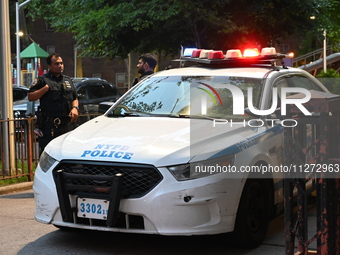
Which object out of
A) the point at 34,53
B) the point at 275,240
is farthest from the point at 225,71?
the point at 34,53

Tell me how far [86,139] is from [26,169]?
474 centimetres

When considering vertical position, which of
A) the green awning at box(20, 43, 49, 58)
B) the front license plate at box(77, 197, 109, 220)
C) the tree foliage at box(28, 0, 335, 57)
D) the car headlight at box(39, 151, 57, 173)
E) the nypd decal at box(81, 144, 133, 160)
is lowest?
the front license plate at box(77, 197, 109, 220)

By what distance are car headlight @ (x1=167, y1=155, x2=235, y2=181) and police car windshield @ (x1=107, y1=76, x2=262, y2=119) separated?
3.00 ft

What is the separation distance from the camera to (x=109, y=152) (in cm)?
616

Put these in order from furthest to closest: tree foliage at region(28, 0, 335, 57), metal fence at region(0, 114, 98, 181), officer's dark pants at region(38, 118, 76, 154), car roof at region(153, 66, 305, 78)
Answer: tree foliage at region(28, 0, 335, 57) → metal fence at region(0, 114, 98, 181) → officer's dark pants at region(38, 118, 76, 154) → car roof at region(153, 66, 305, 78)

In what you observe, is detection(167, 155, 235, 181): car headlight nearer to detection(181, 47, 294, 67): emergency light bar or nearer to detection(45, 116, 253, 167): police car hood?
detection(45, 116, 253, 167): police car hood

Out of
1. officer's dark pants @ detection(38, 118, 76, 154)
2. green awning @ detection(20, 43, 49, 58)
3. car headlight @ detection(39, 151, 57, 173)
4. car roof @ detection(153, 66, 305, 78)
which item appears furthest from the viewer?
green awning @ detection(20, 43, 49, 58)

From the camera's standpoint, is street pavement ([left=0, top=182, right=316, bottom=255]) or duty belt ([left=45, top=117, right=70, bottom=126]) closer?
street pavement ([left=0, top=182, right=316, bottom=255])

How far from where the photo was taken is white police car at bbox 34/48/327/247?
19.5 feet

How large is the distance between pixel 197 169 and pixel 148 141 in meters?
0.54

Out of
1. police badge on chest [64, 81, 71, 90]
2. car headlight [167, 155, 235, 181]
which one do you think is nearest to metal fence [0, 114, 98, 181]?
police badge on chest [64, 81, 71, 90]

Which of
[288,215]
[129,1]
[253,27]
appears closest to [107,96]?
[129,1]

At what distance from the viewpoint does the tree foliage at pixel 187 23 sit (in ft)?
61.7

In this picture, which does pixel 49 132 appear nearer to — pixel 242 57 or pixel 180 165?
pixel 242 57
